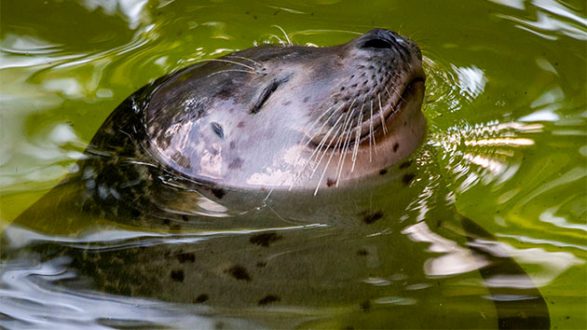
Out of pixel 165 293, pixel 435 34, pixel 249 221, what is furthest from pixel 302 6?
pixel 165 293

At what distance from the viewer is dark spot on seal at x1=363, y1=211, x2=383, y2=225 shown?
144 inches

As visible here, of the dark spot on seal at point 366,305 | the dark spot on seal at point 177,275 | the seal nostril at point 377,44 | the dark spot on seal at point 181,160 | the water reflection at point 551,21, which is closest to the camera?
the dark spot on seal at point 366,305

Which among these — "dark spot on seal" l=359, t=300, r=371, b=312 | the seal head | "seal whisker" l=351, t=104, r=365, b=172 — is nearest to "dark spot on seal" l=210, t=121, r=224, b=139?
the seal head

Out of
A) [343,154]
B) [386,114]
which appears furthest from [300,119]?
[386,114]

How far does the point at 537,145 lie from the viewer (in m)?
4.33

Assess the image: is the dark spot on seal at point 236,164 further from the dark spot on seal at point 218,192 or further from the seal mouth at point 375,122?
the seal mouth at point 375,122

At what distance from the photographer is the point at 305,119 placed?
3.64 metres

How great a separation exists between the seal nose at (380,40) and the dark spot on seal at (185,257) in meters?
1.03

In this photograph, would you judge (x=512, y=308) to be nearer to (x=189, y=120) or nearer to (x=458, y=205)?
(x=458, y=205)

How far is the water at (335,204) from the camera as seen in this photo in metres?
3.40

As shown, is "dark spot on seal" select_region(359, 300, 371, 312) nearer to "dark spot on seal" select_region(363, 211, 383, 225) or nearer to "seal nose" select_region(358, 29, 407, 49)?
"dark spot on seal" select_region(363, 211, 383, 225)

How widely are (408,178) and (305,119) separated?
19.3 inches

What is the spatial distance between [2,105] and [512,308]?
2.76 m

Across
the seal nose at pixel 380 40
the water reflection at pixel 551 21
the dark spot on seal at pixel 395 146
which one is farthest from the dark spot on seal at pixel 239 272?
the water reflection at pixel 551 21
